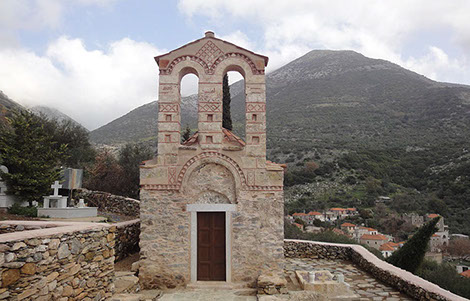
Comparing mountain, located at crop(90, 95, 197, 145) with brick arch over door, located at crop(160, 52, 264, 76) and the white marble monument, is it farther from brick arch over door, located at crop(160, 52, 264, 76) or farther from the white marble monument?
brick arch over door, located at crop(160, 52, 264, 76)

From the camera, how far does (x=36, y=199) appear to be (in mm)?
13719

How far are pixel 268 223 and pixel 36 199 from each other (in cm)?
1190

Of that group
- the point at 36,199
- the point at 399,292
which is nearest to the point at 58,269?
the point at 399,292

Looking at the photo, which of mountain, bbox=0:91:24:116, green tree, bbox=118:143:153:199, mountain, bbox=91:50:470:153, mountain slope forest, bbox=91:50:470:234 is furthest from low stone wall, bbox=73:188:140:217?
mountain, bbox=91:50:470:153

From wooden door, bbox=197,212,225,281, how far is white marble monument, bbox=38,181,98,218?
25.2 feet

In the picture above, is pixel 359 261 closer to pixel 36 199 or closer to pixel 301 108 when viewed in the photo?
pixel 36 199

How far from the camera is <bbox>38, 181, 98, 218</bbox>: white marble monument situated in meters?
12.1

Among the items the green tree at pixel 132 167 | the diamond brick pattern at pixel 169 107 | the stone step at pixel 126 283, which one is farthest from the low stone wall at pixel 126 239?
the green tree at pixel 132 167

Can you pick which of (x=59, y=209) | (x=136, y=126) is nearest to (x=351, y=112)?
(x=136, y=126)

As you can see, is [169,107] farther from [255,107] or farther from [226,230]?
[226,230]

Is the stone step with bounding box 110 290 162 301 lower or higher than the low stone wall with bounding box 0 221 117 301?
lower

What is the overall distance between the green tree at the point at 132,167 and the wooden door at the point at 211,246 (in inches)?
468

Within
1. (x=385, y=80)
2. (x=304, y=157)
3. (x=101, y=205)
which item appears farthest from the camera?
(x=385, y=80)

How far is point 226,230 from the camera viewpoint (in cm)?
727
